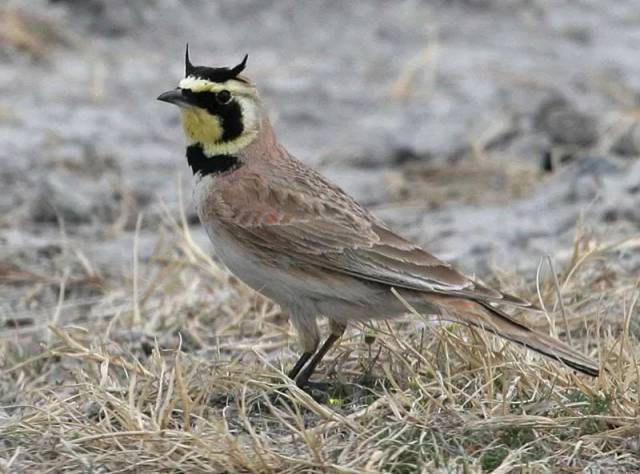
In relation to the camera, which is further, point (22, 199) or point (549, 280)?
point (22, 199)

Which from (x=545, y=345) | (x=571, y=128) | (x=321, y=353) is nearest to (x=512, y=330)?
(x=545, y=345)

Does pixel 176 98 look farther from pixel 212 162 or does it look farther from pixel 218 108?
pixel 212 162

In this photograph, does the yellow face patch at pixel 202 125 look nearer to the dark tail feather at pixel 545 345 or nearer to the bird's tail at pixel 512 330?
the bird's tail at pixel 512 330

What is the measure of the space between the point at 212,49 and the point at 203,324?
6.00 meters

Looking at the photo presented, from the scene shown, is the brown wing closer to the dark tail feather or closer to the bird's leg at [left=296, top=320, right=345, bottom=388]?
the dark tail feather

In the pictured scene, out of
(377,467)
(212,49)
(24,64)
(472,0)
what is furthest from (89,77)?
(377,467)

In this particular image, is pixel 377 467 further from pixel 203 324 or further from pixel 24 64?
pixel 24 64

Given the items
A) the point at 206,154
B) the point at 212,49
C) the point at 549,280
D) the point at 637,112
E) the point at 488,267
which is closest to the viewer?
the point at 206,154

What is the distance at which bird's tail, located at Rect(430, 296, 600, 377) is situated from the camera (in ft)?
17.1

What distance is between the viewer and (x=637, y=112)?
1103 cm

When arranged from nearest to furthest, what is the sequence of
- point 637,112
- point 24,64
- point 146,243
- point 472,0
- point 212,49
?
point 146,243
point 637,112
point 24,64
point 212,49
point 472,0

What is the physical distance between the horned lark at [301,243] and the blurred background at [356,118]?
1693mm

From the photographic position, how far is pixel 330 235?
5.75 m

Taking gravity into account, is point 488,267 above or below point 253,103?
below
